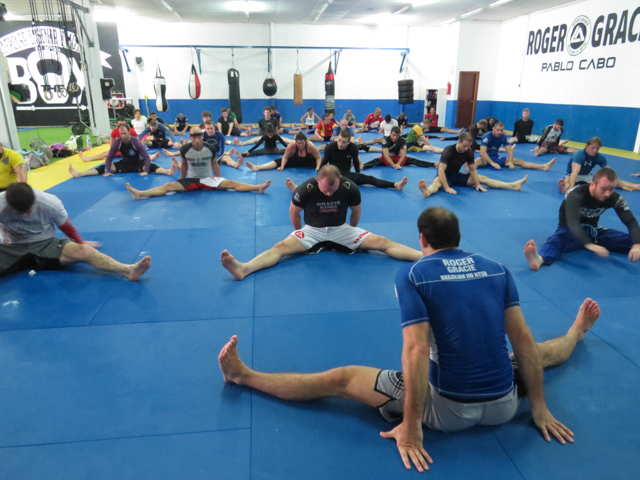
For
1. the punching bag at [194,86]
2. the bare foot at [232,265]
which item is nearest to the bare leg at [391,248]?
the bare foot at [232,265]

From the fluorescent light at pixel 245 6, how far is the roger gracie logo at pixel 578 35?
450 inches

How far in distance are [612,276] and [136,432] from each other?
4823 mm

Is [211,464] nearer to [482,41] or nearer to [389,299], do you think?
[389,299]

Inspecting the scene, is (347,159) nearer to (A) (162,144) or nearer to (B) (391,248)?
(B) (391,248)

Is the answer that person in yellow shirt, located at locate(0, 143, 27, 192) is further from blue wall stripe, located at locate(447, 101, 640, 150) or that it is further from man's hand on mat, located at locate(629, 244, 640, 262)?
blue wall stripe, located at locate(447, 101, 640, 150)

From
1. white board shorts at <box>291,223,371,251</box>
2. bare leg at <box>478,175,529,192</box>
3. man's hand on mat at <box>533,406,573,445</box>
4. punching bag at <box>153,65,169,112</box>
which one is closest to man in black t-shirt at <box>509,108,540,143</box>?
bare leg at <box>478,175,529,192</box>

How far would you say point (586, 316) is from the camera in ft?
10.5

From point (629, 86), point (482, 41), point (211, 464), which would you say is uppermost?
point (482, 41)

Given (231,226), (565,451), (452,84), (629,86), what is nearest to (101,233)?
(231,226)

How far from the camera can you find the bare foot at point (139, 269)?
4258 millimetres

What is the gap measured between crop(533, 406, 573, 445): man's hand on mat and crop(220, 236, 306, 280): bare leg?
9.54 feet

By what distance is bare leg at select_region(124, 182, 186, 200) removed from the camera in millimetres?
7711

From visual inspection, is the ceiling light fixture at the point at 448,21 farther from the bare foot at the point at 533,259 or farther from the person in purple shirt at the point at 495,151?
the bare foot at the point at 533,259

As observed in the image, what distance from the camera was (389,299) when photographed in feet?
13.6
